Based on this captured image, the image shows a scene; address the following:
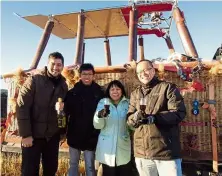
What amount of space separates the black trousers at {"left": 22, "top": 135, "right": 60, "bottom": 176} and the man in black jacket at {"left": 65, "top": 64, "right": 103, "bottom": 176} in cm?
22

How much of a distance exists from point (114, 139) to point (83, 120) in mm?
480

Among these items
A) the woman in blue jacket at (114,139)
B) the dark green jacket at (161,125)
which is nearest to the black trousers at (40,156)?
the woman in blue jacket at (114,139)

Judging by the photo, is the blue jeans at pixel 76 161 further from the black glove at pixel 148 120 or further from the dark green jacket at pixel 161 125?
the black glove at pixel 148 120

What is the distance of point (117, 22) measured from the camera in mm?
6703

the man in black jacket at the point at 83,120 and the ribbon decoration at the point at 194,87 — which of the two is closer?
the man in black jacket at the point at 83,120

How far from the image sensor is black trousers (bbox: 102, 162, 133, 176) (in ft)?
11.4

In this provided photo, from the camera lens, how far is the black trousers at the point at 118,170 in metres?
3.48

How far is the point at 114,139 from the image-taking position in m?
3.44

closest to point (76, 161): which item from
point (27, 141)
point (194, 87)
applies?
point (27, 141)

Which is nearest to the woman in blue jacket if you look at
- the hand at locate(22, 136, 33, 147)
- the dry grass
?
the hand at locate(22, 136, 33, 147)

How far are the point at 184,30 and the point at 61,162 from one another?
3124mm

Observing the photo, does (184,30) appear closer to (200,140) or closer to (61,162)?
(200,140)

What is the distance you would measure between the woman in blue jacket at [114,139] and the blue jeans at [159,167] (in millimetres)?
382

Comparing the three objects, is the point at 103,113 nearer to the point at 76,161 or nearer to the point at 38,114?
the point at 38,114
